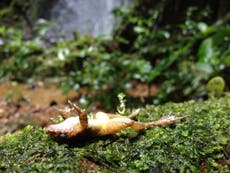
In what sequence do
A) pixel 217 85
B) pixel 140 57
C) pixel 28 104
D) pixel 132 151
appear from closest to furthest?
1. pixel 132 151
2. pixel 217 85
3. pixel 28 104
4. pixel 140 57

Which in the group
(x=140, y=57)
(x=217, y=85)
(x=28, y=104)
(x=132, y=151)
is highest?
(x=132, y=151)

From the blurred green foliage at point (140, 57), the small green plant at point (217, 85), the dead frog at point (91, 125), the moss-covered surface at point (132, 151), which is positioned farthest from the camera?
the blurred green foliage at point (140, 57)

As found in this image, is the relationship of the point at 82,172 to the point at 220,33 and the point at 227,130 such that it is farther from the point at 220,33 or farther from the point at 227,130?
the point at 220,33

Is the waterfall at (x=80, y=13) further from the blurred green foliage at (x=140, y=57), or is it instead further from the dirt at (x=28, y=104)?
the dirt at (x=28, y=104)

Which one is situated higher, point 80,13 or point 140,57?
point 80,13

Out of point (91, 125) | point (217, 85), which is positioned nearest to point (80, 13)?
point (217, 85)

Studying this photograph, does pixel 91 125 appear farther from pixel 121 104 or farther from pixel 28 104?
pixel 28 104

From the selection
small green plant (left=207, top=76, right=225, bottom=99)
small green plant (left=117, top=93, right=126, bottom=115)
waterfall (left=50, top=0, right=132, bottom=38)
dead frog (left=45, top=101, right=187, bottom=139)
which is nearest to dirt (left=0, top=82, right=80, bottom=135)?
small green plant (left=207, top=76, right=225, bottom=99)

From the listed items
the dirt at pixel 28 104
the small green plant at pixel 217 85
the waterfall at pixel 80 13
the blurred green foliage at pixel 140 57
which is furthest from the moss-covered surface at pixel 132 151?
the waterfall at pixel 80 13
